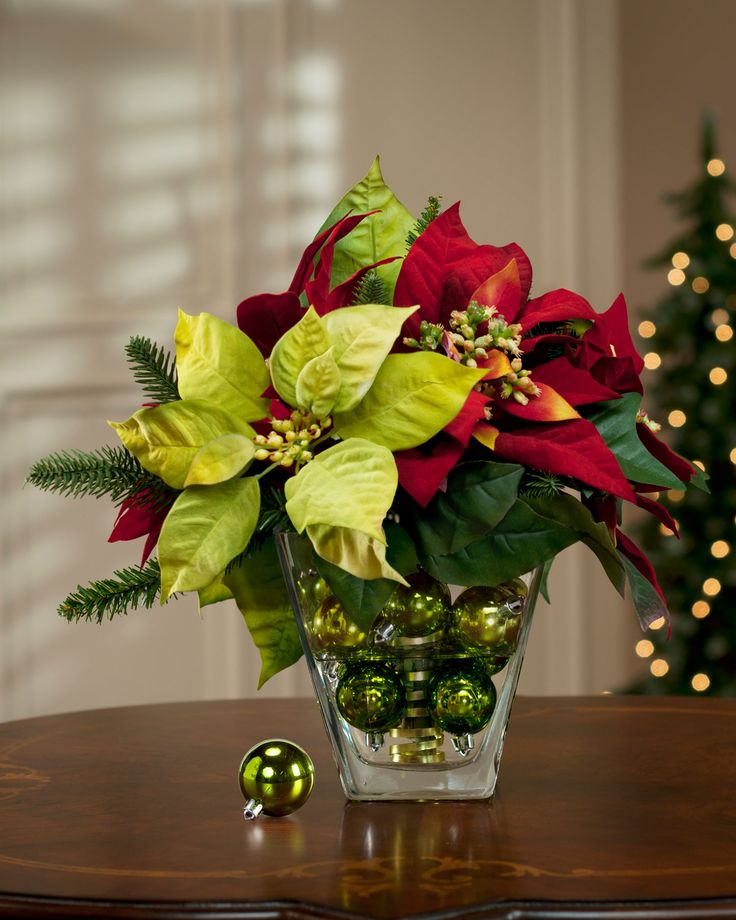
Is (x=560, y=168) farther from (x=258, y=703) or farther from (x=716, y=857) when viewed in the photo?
Result: (x=716, y=857)

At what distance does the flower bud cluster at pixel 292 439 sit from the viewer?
0.67 metres

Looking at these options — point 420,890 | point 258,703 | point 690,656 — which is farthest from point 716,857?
point 690,656

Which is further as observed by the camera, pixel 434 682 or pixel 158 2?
pixel 158 2

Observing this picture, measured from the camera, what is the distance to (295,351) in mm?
693

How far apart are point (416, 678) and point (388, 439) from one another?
16 cm

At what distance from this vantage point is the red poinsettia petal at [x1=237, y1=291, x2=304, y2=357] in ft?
2.44

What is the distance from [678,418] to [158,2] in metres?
1.57

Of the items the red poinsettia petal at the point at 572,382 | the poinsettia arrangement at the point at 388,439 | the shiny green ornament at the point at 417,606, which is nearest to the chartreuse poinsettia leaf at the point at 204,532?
the poinsettia arrangement at the point at 388,439

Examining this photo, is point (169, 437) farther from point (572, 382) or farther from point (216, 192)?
point (216, 192)

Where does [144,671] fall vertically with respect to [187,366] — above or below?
below

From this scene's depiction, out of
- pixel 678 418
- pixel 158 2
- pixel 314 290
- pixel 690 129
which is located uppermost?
pixel 158 2

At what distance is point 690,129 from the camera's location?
286cm

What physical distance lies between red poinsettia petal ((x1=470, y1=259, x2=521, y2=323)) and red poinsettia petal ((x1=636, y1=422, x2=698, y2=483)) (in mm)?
124

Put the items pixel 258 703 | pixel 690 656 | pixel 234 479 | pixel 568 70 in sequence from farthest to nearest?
pixel 568 70 < pixel 690 656 < pixel 258 703 < pixel 234 479
